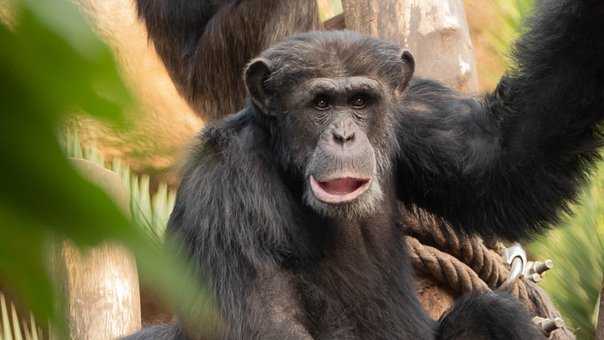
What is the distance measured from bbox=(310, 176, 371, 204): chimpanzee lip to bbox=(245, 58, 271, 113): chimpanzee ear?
1.57 ft

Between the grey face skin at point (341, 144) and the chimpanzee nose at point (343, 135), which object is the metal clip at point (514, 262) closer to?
the grey face skin at point (341, 144)

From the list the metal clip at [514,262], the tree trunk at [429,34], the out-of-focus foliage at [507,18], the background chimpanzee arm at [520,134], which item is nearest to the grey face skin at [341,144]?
the background chimpanzee arm at [520,134]

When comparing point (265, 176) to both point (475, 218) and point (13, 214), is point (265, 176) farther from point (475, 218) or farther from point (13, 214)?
point (13, 214)

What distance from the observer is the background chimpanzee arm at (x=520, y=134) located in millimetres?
3600

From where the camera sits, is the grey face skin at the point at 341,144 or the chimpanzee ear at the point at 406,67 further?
the chimpanzee ear at the point at 406,67

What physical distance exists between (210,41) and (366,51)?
311 cm

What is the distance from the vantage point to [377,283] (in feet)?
12.8

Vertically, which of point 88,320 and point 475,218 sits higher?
point 475,218

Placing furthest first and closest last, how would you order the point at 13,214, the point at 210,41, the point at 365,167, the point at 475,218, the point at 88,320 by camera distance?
the point at 210,41
the point at 88,320
the point at 475,218
the point at 365,167
the point at 13,214

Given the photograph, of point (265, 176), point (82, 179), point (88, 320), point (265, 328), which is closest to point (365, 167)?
point (265, 176)

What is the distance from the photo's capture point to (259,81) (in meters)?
3.88

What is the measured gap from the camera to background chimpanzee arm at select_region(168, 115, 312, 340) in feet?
11.8

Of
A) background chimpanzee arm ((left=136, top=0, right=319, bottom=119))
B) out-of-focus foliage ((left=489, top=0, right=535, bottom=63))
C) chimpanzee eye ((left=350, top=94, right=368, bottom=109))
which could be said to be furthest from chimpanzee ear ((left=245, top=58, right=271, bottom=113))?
out-of-focus foliage ((left=489, top=0, right=535, bottom=63))

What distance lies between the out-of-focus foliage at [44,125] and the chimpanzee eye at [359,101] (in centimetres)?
348
